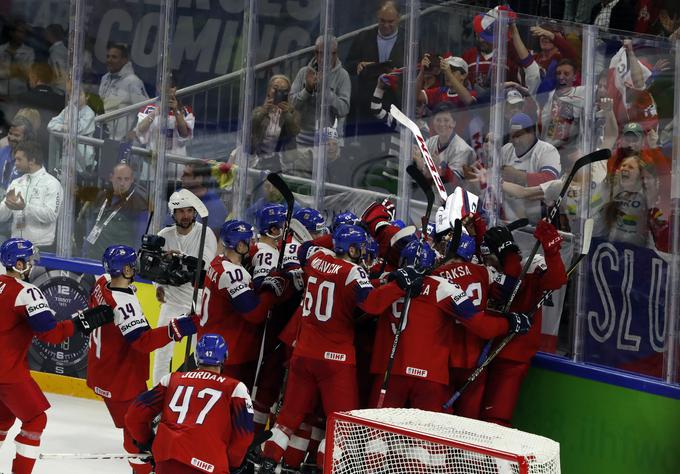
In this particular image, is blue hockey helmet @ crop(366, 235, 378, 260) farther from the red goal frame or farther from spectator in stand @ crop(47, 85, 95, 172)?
spectator in stand @ crop(47, 85, 95, 172)

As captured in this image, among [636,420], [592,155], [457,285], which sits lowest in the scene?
[636,420]

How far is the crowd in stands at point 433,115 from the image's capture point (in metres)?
6.76

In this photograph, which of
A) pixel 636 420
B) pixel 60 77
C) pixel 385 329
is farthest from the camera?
pixel 60 77

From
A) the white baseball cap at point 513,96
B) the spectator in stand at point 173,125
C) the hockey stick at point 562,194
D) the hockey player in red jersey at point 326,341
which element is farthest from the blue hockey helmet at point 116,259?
the spectator in stand at point 173,125

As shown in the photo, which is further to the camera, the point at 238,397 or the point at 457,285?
the point at 457,285

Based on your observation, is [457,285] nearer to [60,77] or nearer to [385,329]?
[385,329]

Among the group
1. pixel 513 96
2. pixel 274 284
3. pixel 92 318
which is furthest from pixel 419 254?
pixel 92 318

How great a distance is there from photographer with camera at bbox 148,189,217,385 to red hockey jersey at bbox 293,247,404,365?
→ 98 cm

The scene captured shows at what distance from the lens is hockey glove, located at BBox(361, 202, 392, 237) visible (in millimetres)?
7465

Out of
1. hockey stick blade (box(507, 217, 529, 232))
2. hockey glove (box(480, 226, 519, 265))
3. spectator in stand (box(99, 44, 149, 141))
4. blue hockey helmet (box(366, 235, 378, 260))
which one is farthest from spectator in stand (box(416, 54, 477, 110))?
spectator in stand (box(99, 44, 149, 141))

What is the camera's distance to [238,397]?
565cm

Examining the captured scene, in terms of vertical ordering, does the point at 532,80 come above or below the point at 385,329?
above

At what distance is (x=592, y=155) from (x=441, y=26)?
5.91 ft

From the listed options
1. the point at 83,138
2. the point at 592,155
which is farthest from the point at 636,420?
the point at 83,138
